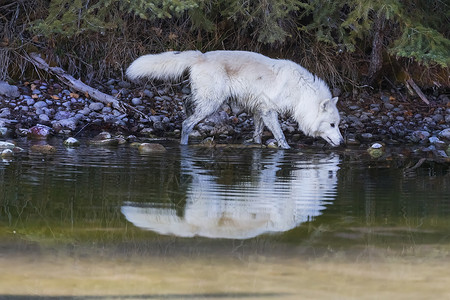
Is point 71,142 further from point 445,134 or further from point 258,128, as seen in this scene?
point 445,134

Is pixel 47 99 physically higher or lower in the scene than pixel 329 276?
higher

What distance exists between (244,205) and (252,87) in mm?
5293

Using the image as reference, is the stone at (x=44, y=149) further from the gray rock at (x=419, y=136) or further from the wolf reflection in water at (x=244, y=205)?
the gray rock at (x=419, y=136)

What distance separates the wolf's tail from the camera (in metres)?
9.95

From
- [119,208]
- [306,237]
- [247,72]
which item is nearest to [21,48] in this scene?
[247,72]

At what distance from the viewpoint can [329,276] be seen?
3.30m

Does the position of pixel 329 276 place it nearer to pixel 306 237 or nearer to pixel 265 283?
pixel 265 283

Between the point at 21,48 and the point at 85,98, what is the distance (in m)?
1.63

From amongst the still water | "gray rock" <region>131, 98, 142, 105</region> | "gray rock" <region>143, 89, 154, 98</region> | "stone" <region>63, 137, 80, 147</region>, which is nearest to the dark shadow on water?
the still water

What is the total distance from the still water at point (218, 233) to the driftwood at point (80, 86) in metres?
4.41

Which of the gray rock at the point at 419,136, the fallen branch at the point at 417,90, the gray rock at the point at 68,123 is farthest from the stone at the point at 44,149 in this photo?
the fallen branch at the point at 417,90

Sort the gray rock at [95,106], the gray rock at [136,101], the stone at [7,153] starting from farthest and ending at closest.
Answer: the gray rock at [136,101]
the gray rock at [95,106]
the stone at [7,153]

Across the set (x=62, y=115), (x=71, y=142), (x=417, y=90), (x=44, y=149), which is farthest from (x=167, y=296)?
(x=417, y=90)

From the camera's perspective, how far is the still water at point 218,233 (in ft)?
10.3
